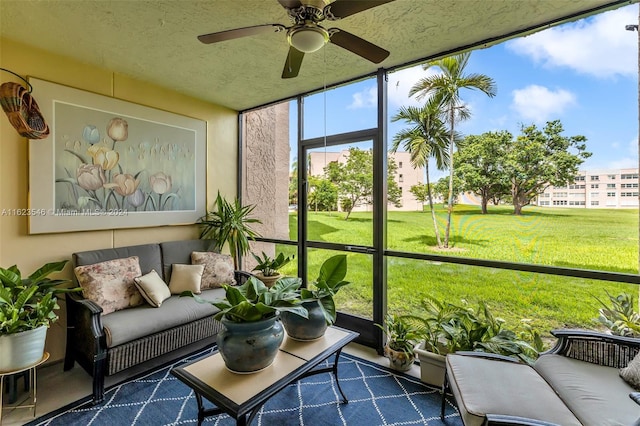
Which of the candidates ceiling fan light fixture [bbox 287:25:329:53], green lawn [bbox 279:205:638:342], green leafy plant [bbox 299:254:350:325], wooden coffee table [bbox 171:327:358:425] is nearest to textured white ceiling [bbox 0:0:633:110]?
ceiling fan light fixture [bbox 287:25:329:53]

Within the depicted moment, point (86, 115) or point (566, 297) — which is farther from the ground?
point (86, 115)

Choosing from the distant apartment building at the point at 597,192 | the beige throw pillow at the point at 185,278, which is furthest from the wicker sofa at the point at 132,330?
the distant apartment building at the point at 597,192

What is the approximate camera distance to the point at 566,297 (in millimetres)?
2303

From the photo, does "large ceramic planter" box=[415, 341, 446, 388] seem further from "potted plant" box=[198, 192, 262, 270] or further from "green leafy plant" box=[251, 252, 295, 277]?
"potted plant" box=[198, 192, 262, 270]

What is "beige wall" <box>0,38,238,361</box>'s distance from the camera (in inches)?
95.6

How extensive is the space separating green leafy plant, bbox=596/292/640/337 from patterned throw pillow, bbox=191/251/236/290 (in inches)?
128

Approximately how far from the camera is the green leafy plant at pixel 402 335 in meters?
2.54

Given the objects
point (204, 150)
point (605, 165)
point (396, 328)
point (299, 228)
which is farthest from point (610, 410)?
point (204, 150)

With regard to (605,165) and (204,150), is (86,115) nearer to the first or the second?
(204,150)

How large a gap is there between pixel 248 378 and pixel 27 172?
2667 millimetres

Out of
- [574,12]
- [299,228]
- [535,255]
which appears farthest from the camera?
[299,228]

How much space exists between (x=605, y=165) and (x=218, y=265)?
359 centimetres

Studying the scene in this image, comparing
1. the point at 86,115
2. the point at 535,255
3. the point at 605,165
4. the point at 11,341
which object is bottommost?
the point at 11,341

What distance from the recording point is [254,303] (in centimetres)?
166
